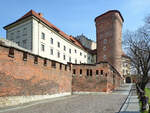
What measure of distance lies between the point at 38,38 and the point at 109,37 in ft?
79.2

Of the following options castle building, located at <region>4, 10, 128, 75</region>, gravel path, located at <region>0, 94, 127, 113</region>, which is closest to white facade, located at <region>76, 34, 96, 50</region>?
castle building, located at <region>4, 10, 128, 75</region>

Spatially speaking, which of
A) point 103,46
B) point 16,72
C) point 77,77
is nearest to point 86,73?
point 77,77

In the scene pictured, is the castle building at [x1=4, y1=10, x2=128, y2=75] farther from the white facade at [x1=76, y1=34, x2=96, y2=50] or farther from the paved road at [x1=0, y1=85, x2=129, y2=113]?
the paved road at [x1=0, y1=85, x2=129, y2=113]

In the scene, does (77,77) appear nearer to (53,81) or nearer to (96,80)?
(96,80)

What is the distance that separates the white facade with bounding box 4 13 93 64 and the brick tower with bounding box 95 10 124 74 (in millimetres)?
13991

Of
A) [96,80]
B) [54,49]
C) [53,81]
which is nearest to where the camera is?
[53,81]

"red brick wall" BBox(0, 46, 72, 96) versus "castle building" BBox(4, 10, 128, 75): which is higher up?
"castle building" BBox(4, 10, 128, 75)

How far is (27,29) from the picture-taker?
25828mm

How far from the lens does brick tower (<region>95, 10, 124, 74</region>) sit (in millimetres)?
42750

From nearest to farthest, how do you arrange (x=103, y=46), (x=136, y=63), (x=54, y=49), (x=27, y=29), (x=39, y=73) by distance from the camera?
(x=39, y=73), (x=136, y=63), (x=27, y=29), (x=54, y=49), (x=103, y=46)

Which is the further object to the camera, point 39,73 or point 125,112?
point 39,73

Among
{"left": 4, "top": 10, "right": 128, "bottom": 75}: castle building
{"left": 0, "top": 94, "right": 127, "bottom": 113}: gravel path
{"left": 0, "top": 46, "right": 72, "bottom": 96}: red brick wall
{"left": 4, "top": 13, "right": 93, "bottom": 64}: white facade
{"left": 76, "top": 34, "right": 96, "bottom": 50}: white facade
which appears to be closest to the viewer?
{"left": 0, "top": 94, "right": 127, "bottom": 113}: gravel path

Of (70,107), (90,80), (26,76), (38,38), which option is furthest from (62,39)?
(70,107)

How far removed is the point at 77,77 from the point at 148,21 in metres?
11.3
